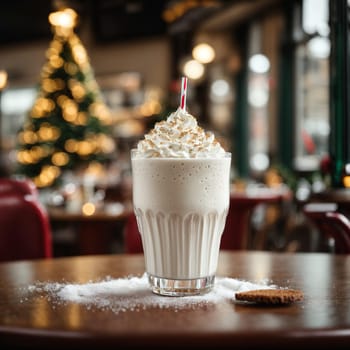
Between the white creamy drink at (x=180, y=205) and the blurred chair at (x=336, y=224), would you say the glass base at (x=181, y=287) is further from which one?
the blurred chair at (x=336, y=224)

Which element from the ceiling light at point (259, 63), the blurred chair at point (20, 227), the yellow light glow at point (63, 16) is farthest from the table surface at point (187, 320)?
the ceiling light at point (259, 63)

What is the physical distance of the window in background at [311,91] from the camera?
7.74 meters

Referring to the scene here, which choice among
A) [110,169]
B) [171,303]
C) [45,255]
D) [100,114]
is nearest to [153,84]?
[100,114]

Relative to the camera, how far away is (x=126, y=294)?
1.11 metres

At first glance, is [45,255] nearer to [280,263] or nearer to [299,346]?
[280,263]

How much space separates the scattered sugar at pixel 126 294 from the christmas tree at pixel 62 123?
8.06m

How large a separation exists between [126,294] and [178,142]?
0.96 feet

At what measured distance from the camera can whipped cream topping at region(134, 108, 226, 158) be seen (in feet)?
3.65

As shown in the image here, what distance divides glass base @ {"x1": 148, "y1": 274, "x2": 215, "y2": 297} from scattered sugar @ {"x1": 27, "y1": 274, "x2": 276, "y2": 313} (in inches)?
0.7

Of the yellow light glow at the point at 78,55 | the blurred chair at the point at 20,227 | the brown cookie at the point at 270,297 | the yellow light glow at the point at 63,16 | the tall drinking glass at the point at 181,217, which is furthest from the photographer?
the yellow light glow at the point at 78,55

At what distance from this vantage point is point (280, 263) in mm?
1496

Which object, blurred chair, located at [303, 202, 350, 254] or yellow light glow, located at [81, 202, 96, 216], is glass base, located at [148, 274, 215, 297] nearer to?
blurred chair, located at [303, 202, 350, 254]

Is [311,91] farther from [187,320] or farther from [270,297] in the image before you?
[187,320]

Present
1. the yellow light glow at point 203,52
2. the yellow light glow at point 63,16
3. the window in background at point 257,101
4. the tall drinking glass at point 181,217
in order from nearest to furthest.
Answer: the tall drinking glass at point 181,217
the yellow light glow at point 63,16
the yellow light glow at point 203,52
the window in background at point 257,101
